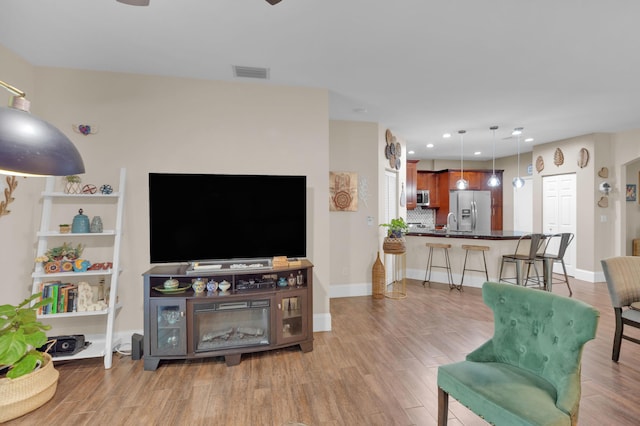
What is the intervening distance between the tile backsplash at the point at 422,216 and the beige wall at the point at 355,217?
3.87m

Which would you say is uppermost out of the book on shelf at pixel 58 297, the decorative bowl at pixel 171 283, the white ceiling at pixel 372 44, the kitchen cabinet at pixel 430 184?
the white ceiling at pixel 372 44

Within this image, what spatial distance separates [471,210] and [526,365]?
6631 millimetres

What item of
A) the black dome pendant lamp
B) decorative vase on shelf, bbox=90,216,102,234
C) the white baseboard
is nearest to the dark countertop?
the white baseboard

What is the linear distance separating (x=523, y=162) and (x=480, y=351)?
7606 millimetres

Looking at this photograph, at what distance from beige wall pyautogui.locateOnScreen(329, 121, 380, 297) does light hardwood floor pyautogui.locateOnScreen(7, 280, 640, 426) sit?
137 centimetres

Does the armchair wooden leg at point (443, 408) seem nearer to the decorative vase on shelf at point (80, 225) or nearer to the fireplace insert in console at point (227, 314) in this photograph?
the fireplace insert in console at point (227, 314)

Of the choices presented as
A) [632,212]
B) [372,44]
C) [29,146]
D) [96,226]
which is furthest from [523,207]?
[29,146]

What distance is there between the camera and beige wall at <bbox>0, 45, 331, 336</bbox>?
3035 mm

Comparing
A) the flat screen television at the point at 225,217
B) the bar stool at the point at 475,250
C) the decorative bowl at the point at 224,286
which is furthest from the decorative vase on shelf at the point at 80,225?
the bar stool at the point at 475,250

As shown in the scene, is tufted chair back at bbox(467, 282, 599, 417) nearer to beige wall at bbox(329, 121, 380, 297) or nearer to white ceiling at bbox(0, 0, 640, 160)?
white ceiling at bbox(0, 0, 640, 160)

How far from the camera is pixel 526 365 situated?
1.82 metres

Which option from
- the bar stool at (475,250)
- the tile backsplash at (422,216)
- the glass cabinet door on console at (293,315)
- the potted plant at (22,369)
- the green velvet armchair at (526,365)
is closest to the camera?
the green velvet armchair at (526,365)

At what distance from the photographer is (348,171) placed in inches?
194

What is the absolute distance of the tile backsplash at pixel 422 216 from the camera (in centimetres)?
861
